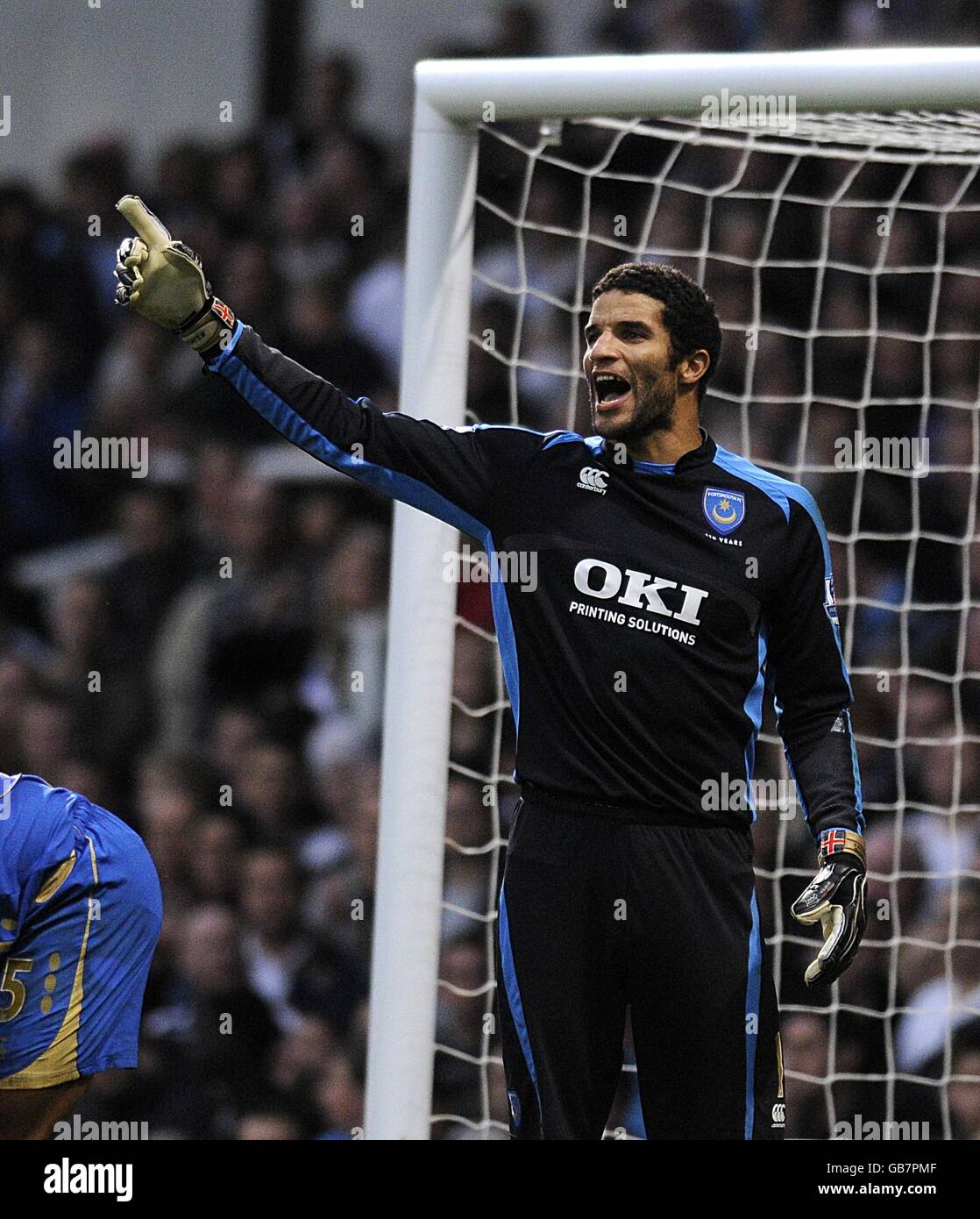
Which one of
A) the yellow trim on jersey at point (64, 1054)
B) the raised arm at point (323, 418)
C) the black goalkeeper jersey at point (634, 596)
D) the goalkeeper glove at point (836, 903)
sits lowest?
the yellow trim on jersey at point (64, 1054)

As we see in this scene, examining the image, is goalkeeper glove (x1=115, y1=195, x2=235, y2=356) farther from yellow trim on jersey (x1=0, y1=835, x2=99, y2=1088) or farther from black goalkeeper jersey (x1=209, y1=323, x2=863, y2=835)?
yellow trim on jersey (x1=0, y1=835, x2=99, y2=1088)

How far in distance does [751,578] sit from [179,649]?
3.57m

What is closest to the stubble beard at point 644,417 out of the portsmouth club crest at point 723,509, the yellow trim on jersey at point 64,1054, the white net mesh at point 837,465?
the portsmouth club crest at point 723,509

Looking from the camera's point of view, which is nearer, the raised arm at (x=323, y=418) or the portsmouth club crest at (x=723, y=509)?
the raised arm at (x=323, y=418)

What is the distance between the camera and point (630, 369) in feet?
9.55

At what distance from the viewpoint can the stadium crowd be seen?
484 centimetres

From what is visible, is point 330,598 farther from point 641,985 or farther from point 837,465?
point 641,985

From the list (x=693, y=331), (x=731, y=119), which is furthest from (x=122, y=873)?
(x=731, y=119)

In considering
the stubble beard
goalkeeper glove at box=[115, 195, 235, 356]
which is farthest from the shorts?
goalkeeper glove at box=[115, 195, 235, 356]

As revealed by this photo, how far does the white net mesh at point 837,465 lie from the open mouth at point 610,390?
0.96 m

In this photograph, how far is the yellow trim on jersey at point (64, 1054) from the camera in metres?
2.79

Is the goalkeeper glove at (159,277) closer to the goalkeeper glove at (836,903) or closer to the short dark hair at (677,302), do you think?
the short dark hair at (677,302)

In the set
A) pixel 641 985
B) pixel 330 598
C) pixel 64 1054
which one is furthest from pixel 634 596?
pixel 330 598

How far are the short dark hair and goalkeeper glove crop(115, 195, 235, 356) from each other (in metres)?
0.66
